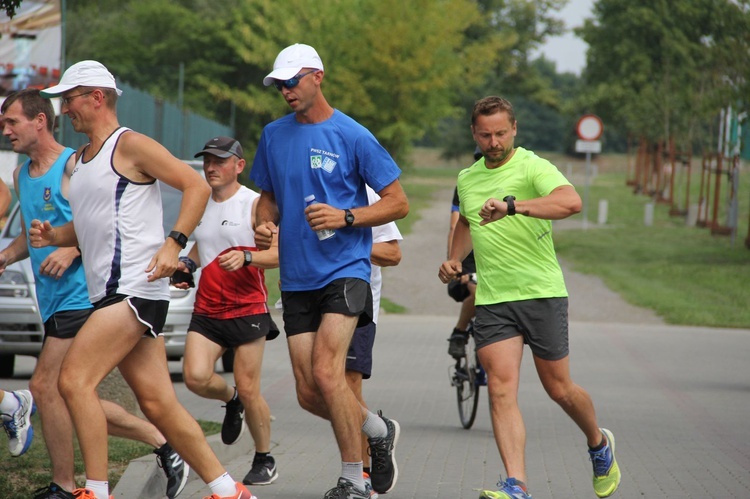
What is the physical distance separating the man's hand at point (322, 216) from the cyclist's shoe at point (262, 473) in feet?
6.39

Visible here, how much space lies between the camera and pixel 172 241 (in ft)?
17.9

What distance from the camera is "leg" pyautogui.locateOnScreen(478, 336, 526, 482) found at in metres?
6.15

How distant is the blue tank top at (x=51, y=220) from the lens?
6285 millimetres

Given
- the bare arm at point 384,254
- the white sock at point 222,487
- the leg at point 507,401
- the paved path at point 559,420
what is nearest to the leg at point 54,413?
the paved path at point 559,420

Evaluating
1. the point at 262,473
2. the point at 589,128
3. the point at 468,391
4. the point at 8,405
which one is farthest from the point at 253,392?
the point at 589,128

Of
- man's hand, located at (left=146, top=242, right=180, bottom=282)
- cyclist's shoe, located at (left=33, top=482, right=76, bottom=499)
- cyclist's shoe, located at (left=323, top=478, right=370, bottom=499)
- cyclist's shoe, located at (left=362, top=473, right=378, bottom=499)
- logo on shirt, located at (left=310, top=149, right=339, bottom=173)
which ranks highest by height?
logo on shirt, located at (left=310, top=149, right=339, bottom=173)

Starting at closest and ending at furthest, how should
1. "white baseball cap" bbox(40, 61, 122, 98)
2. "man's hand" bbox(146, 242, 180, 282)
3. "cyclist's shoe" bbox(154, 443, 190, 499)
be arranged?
"man's hand" bbox(146, 242, 180, 282), "white baseball cap" bbox(40, 61, 122, 98), "cyclist's shoe" bbox(154, 443, 190, 499)

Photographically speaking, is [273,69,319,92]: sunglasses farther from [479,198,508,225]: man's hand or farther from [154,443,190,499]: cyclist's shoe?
[154,443,190,499]: cyclist's shoe

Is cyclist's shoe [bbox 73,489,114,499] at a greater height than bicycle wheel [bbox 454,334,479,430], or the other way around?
cyclist's shoe [bbox 73,489,114,499]

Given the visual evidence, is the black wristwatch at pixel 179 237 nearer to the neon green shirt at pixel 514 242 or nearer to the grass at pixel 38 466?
the grass at pixel 38 466

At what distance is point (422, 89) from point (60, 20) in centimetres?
1900

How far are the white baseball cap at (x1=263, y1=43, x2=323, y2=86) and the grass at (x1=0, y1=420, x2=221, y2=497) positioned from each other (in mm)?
2314

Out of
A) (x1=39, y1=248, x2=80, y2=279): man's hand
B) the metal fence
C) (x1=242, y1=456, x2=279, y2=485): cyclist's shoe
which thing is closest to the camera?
(x1=39, y1=248, x2=80, y2=279): man's hand

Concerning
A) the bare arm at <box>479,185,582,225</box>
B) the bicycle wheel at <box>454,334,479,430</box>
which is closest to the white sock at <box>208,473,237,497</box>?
the bare arm at <box>479,185,582,225</box>
